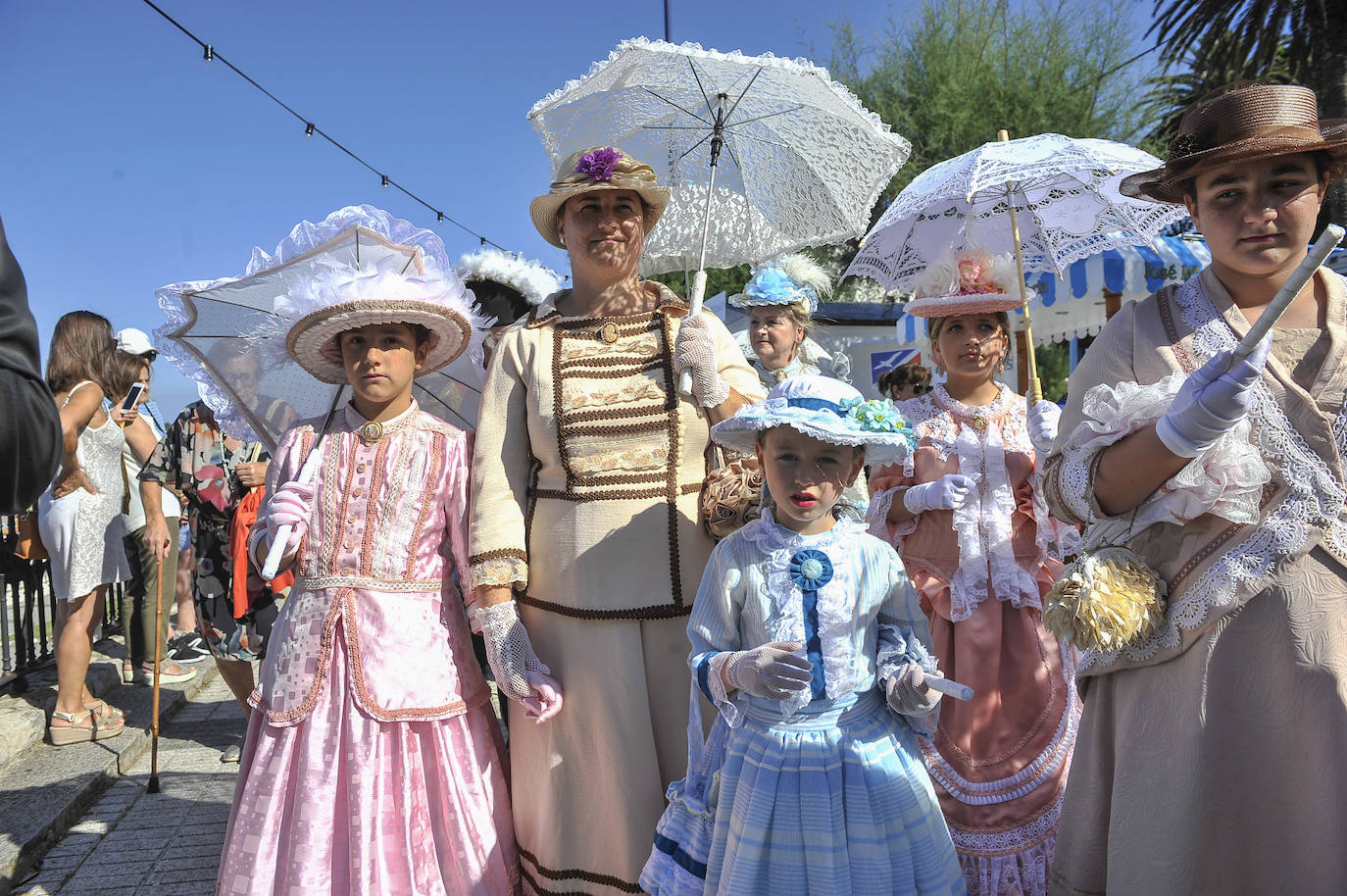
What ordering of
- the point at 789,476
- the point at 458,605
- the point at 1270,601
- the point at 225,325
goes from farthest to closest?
the point at 225,325, the point at 458,605, the point at 789,476, the point at 1270,601

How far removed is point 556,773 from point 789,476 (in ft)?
3.75

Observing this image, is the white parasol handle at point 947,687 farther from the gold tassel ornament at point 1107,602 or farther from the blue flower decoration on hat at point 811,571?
the blue flower decoration on hat at point 811,571

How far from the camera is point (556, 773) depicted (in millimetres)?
2660

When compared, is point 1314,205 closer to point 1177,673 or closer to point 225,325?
point 1177,673

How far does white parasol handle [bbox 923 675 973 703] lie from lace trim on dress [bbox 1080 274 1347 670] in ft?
1.29

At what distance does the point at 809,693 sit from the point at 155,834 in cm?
333

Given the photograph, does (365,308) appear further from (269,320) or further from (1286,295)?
(1286,295)

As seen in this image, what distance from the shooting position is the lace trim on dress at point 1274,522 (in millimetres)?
1744

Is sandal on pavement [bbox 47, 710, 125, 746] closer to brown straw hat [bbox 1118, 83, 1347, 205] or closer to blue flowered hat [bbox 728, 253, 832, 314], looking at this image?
blue flowered hat [bbox 728, 253, 832, 314]

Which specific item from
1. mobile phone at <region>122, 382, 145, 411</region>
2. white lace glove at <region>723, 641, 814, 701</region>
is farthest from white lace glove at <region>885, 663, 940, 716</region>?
mobile phone at <region>122, 382, 145, 411</region>

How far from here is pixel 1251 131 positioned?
1821 millimetres

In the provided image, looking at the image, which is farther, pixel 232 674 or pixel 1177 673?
pixel 232 674

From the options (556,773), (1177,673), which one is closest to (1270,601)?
(1177,673)

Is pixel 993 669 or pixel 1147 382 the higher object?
pixel 1147 382
